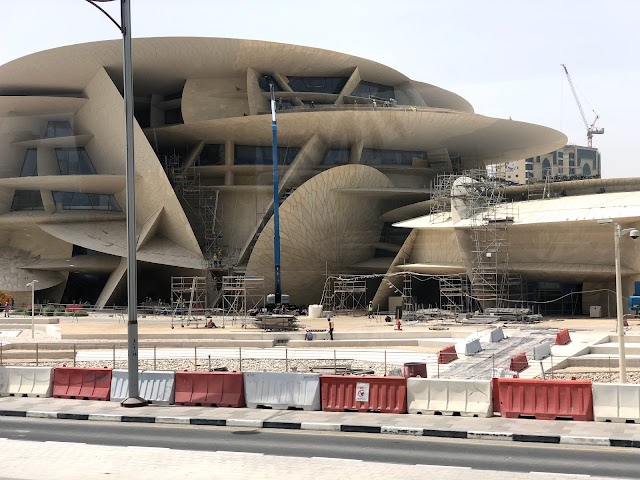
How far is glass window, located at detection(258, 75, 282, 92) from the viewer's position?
61031 mm

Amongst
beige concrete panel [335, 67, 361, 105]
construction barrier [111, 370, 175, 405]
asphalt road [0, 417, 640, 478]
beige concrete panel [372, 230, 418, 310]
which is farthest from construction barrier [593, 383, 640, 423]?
beige concrete panel [335, 67, 361, 105]

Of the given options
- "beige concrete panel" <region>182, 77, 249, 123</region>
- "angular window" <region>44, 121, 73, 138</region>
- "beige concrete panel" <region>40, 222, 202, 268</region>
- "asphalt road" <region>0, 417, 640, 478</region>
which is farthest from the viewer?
"angular window" <region>44, 121, 73, 138</region>

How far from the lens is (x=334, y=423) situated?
18.9 metres

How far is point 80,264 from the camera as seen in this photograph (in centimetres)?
6056

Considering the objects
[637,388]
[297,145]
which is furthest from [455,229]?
[637,388]

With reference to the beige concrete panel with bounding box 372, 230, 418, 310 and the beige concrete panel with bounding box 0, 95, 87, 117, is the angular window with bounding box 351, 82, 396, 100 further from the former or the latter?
the beige concrete panel with bounding box 0, 95, 87, 117

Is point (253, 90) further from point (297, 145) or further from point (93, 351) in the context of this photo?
point (93, 351)

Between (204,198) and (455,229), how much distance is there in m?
19.8

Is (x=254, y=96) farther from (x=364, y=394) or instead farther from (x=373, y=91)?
(x=364, y=394)

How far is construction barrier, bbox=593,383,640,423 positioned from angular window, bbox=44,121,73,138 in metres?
51.7

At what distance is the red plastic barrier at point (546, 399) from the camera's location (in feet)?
61.0

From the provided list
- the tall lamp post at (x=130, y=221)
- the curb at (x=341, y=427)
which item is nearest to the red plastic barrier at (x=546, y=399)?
the curb at (x=341, y=427)

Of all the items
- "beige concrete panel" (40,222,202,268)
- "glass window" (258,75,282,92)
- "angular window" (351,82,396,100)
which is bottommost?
"beige concrete panel" (40,222,202,268)

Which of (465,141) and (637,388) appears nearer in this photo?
(637,388)
